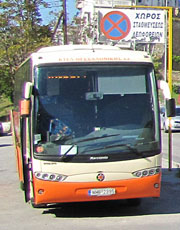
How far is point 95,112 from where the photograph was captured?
7617mm

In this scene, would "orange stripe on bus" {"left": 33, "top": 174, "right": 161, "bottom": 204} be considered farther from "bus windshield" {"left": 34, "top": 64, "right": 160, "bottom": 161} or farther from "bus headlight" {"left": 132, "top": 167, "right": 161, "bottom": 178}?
"bus windshield" {"left": 34, "top": 64, "right": 160, "bottom": 161}

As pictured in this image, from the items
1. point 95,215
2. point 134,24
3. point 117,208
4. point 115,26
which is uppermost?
point 134,24

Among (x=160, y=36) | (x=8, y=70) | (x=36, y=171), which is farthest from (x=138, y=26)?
(x=8, y=70)

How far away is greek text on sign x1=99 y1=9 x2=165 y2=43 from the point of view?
659 inches

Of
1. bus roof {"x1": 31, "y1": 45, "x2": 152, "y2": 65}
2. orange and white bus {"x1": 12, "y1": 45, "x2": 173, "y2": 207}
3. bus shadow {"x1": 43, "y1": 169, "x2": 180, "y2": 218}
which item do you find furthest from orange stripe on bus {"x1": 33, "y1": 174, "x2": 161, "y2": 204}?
bus roof {"x1": 31, "y1": 45, "x2": 152, "y2": 65}

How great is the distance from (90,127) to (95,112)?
28 cm

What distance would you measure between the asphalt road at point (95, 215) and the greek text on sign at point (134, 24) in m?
7.86

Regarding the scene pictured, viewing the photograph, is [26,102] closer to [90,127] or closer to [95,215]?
[90,127]

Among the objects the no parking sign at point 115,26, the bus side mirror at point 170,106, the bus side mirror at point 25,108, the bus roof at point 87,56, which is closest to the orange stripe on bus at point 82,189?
the bus side mirror at point 25,108

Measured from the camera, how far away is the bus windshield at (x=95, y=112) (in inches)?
292

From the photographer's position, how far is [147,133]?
769 centimetres

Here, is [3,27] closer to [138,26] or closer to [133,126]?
[138,26]

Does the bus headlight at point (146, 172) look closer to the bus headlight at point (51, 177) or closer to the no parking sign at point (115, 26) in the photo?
the bus headlight at point (51, 177)

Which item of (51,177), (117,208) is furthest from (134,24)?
(51,177)
